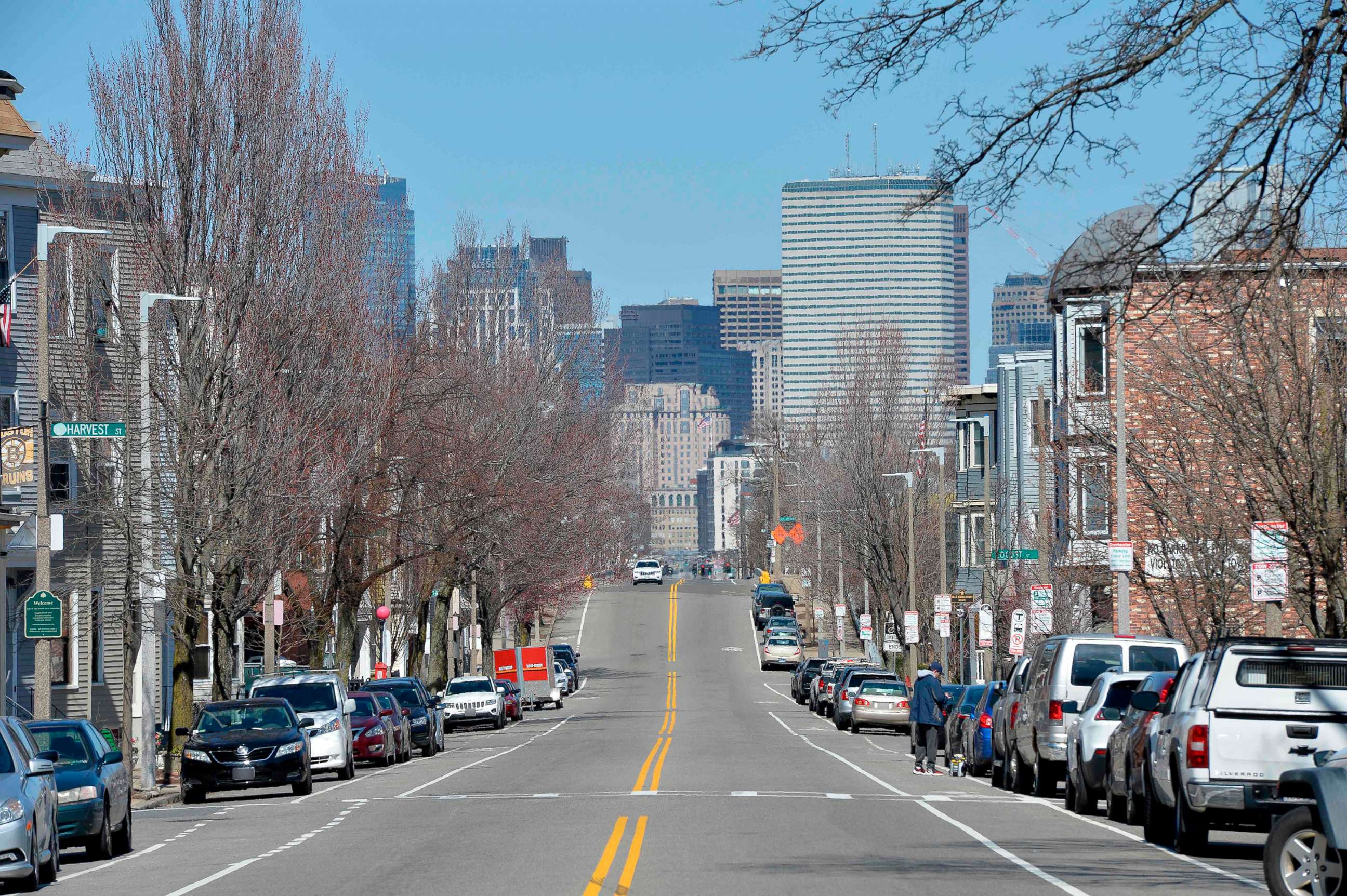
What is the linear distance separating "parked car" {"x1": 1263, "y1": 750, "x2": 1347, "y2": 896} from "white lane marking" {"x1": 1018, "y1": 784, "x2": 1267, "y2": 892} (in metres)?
1.67

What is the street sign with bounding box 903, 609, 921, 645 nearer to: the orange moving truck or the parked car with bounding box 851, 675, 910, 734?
the parked car with bounding box 851, 675, 910, 734

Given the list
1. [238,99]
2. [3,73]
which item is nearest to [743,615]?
[238,99]

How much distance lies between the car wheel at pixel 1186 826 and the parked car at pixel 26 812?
9.54 meters

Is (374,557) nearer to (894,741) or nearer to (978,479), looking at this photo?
(894,741)

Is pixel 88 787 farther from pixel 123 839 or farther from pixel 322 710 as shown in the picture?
pixel 322 710

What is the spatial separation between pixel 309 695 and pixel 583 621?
76.4 meters

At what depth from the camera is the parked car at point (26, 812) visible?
1470 cm

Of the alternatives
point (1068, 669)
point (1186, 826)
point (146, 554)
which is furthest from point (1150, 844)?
point (146, 554)

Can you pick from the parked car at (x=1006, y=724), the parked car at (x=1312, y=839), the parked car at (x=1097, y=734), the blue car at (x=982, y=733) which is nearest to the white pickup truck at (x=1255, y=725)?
the parked car at (x=1312, y=839)

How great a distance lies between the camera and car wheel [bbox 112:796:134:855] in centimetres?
1911

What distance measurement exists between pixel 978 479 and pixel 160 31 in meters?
43.9

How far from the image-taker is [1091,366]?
4662 cm

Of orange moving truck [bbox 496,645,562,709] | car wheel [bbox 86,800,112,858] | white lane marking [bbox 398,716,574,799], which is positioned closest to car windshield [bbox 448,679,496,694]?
white lane marking [bbox 398,716,574,799]

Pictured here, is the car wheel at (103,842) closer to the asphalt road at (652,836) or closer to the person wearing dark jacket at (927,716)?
the asphalt road at (652,836)
